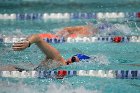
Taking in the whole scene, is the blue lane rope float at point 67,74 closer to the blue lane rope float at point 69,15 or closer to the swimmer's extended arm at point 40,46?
the swimmer's extended arm at point 40,46

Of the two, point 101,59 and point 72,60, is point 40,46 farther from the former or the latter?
point 101,59

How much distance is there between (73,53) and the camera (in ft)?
19.8

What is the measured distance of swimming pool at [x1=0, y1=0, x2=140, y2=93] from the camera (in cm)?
424

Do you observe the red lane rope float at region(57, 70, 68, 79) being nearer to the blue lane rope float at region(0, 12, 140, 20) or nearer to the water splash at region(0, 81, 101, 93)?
the water splash at region(0, 81, 101, 93)

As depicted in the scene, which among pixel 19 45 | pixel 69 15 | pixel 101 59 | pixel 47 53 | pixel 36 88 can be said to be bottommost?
pixel 36 88

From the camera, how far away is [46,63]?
186 inches

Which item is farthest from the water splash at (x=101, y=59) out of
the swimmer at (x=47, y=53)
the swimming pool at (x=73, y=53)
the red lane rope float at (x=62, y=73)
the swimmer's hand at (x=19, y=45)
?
the swimmer's hand at (x=19, y=45)

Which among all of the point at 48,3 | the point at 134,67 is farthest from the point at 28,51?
the point at 48,3

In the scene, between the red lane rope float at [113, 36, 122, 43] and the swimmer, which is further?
the red lane rope float at [113, 36, 122, 43]

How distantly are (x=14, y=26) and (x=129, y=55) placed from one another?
3201mm

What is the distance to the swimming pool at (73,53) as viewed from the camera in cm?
424

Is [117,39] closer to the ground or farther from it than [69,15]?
closer to the ground

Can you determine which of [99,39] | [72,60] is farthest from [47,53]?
[99,39]

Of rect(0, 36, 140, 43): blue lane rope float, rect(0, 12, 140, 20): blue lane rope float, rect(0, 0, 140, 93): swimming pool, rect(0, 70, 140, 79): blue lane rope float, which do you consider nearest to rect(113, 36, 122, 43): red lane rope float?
rect(0, 36, 140, 43): blue lane rope float
